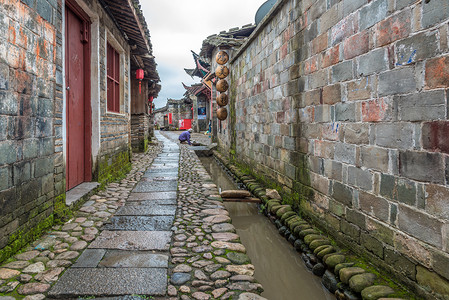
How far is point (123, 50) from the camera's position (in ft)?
23.4

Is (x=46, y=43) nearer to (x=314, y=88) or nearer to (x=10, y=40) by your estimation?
(x=10, y=40)

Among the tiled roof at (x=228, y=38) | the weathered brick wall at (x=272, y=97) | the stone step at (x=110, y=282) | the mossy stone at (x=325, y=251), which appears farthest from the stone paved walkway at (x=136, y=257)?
the tiled roof at (x=228, y=38)

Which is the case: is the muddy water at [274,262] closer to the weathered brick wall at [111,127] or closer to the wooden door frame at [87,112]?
the weathered brick wall at [111,127]

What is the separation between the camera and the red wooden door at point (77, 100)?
14.4ft

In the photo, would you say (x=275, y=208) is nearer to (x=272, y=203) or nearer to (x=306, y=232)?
(x=272, y=203)

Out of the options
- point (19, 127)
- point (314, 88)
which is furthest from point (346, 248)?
point (19, 127)

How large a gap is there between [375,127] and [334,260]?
1277 millimetres

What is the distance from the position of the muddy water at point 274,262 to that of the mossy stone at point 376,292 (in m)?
0.56

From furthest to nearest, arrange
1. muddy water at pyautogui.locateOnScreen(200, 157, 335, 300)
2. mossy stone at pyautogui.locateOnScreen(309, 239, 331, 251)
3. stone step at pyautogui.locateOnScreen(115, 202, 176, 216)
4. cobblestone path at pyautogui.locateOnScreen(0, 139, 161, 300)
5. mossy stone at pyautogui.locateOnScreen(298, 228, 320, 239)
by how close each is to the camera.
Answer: stone step at pyautogui.locateOnScreen(115, 202, 176, 216) < mossy stone at pyautogui.locateOnScreen(298, 228, 320, 239) < mossy stone at pyautogui.locateOnScreen(309, 239, 331, 251) < muddy water at pyautogui.locateOnScreen(200, 157, 335, 300) < cobblestone path at pyautogui.locateOnScreen(0, 139, 161, 300)

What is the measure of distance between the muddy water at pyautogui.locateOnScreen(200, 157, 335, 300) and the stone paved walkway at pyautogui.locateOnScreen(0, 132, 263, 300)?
547 millimetres

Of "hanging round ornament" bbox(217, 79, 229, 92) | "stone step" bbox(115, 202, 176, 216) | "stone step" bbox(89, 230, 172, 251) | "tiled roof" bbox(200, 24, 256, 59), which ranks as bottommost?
"stone step" bbox(89, 230, 172, 251)

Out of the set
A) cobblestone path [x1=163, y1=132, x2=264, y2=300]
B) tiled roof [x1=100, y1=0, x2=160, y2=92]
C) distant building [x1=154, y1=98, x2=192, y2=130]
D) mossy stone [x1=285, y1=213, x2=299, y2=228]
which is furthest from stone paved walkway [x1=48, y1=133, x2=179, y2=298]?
distant building [x1=154, y1=98, x2=192, y2=130]

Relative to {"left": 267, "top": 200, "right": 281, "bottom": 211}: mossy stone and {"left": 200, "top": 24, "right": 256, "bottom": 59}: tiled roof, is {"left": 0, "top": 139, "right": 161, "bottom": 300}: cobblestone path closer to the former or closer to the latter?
{"left": 267, "top": 200, "right": 281, "bottom": 211}: mossy stone

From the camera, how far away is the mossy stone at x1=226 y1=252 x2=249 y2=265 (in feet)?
8.77
